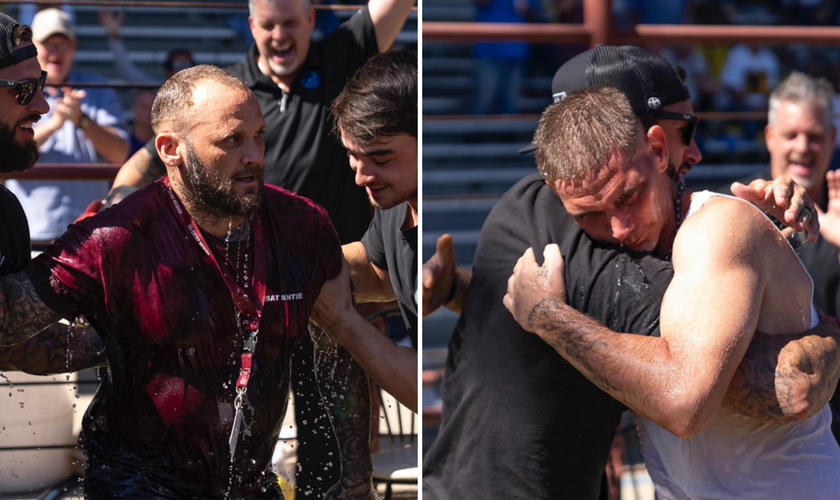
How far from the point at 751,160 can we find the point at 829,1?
6.04 ft

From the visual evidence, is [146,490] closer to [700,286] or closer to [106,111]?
[700,286]

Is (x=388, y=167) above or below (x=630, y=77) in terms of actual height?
below

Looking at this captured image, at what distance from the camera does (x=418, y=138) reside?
2.40m

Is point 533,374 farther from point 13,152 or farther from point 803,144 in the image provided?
point 803,144

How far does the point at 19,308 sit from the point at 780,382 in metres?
1.68

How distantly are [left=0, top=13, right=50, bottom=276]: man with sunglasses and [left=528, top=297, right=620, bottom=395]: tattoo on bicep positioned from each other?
1203 mm

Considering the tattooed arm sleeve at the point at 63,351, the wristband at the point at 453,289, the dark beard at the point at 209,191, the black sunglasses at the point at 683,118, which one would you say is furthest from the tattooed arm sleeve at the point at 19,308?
the black sunglasses at the point at 683,118

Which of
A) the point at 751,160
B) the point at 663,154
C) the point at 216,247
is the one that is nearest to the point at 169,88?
the point at 216,247

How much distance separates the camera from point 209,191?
2.06 meters

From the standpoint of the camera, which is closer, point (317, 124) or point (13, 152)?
point (13, 152)

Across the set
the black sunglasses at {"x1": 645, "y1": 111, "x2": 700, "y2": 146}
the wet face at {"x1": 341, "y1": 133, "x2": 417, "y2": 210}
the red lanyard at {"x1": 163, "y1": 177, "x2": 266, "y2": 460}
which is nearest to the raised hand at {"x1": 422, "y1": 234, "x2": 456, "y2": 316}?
the wet face at {"x1": 341, "y1": 133, "x2": 417, "y2": 210}

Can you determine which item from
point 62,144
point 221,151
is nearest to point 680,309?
point 221,151

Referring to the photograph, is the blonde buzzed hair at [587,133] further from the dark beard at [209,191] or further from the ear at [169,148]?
the ear at [169,148]

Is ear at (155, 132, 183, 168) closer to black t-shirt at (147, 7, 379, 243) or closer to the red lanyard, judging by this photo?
the red lanyard
